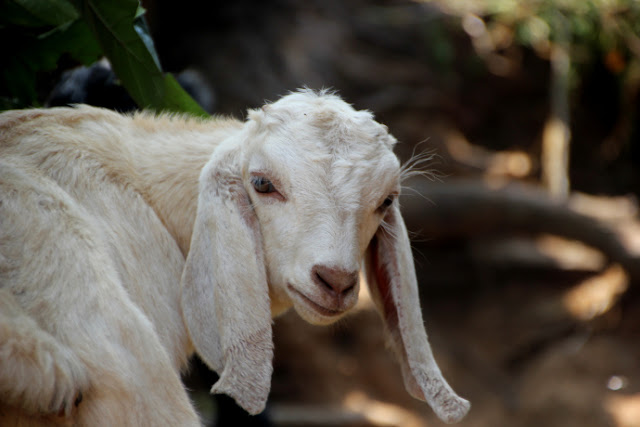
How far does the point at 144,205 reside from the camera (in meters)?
2.47

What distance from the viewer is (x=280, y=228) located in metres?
2.26

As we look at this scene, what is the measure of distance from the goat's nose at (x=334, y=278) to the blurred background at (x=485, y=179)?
518cm

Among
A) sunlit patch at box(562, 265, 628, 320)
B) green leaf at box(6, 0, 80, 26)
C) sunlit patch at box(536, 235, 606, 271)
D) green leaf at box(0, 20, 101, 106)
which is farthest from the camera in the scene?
sunlit patch at box(536, 235, 606, 271)

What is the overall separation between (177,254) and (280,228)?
1.57 ft

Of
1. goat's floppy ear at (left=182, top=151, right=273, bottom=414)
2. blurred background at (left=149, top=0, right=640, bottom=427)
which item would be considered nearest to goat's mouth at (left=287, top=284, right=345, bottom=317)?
goat's floppy ear at (left=182, top=151, right=273, bottom=414)

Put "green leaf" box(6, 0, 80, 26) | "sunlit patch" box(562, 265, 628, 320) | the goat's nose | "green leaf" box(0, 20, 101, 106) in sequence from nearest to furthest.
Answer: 1. the goat's nose
2. "green leaf" box(6, 0, 80, 26)
3. "green leaf" box(0, 20, 101, 106)
4. "sunlit patch" box(562, 265, 628, 320)

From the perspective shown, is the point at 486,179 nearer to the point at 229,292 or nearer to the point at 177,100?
the point at 177,100

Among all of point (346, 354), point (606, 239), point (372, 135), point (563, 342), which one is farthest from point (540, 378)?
point (372, 135)

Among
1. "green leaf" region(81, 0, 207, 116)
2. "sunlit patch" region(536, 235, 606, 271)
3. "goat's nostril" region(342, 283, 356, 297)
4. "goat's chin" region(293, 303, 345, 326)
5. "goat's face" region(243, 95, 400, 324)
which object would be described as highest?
"green leaf" region(81, 0, 207, 116)

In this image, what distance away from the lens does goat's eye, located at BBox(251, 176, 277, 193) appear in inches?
90.2

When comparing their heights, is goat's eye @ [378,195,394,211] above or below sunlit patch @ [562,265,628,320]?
above

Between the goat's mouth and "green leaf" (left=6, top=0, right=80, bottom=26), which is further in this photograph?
"green leaf" (left=6, top=0, right=80, bottom=26)

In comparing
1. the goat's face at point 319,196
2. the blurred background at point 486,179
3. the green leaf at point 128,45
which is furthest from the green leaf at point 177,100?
the blurred background at point 486,179

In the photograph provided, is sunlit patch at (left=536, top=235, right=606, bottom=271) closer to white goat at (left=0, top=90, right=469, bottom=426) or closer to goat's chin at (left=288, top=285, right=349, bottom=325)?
white goat at (left=0, top=90, right=469, bottom=426)
